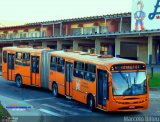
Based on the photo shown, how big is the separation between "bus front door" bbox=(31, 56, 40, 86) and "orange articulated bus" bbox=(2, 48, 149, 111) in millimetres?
3879

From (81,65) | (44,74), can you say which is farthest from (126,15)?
(81,65)

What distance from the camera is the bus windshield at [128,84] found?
18594 millimetres

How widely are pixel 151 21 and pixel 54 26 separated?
85.7 feet

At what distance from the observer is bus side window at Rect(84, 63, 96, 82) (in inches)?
800

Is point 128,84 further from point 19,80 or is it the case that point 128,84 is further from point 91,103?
point 19,80

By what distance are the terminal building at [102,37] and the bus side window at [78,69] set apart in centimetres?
2457

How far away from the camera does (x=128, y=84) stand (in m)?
18.7

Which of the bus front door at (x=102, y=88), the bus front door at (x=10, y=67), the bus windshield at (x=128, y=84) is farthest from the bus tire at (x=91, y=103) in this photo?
the bus front door at (x=10, y=67)

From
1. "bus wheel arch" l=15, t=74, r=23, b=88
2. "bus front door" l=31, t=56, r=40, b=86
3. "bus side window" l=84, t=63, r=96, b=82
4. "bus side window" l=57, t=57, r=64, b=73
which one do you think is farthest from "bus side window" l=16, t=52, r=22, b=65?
"bus side window" l=84, t=63, r=96, b=82

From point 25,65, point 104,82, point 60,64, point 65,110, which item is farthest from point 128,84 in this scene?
point 25,65

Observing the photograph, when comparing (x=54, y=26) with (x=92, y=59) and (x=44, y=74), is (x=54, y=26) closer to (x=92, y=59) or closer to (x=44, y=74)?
(x=44, y=74)

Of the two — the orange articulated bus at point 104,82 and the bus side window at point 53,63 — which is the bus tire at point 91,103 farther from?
the bus side window at point 53,63

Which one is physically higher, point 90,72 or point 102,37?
point 102,37

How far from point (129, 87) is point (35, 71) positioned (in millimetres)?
11498
